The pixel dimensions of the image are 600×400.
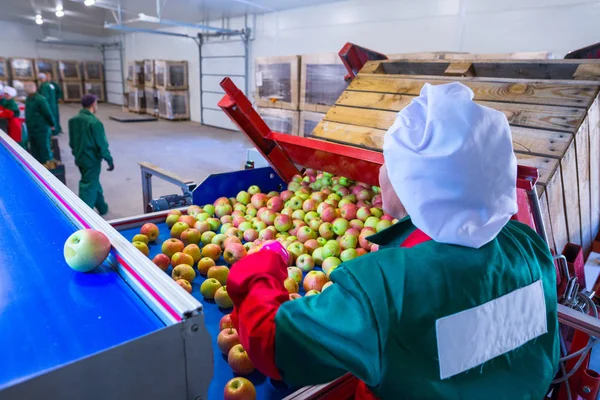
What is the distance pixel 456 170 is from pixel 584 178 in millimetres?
2167

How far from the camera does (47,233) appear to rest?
1.33 m

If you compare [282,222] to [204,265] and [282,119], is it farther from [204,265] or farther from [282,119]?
→ [282,119]

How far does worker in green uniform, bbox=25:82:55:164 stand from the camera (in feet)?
22.5

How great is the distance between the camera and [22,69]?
661 inches

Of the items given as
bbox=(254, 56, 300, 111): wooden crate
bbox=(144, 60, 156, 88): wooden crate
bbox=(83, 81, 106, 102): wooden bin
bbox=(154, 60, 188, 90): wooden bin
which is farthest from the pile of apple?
bbox=(83, 81, 106, 102): wooden bin

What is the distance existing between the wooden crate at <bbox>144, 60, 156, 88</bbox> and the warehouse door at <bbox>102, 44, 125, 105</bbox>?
19.2 feet

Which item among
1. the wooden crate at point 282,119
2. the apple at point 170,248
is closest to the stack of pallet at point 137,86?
the wooden crate at point 282,119

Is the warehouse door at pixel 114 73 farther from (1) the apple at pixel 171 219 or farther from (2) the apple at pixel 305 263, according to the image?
(2) the apple at pixel 305 263

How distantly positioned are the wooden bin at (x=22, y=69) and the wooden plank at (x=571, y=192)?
20477mm

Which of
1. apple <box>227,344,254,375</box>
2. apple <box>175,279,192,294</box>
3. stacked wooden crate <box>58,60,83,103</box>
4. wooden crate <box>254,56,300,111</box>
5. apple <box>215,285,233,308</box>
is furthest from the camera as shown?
stacked wooden crate <box>58,60,83,103</box>

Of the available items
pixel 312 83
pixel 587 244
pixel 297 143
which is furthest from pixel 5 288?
pixel 312 83

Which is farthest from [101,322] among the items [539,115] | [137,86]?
[137,86]

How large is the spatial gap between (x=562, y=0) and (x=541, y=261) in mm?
6158

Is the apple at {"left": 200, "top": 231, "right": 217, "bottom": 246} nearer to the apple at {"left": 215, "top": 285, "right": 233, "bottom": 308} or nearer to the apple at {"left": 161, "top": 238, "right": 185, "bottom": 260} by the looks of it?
the apple at {"left": 161, "top": 238, "right": 185, "bottom": 260}
